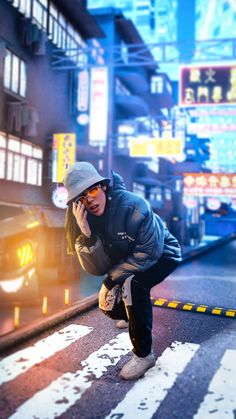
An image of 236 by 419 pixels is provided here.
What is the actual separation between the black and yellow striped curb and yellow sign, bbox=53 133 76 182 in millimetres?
9341

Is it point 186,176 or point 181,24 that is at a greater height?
point 181,24

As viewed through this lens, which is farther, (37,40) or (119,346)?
(37,40)

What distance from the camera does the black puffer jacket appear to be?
11.0 ft

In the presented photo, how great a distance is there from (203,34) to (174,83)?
15508cm

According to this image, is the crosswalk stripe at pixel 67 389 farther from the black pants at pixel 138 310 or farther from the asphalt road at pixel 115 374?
the black pants at pixel 138 310

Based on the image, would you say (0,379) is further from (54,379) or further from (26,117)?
(26,117)

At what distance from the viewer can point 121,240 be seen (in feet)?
11.1

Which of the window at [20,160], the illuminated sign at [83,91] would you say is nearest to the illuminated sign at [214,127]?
the illuminated sign at [83,91]

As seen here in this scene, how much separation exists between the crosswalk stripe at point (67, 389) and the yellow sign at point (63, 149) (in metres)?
11.4

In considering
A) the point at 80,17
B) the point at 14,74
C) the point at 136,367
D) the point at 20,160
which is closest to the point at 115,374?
the point at 136,367

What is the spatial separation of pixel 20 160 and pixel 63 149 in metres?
1.91

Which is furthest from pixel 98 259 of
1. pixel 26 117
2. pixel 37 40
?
pixel 37 40

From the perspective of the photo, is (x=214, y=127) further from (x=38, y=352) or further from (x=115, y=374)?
(x=115, y=374)

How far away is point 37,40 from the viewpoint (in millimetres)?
14516
